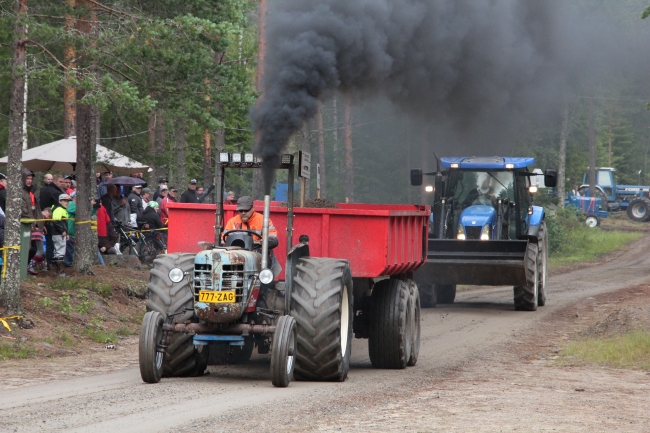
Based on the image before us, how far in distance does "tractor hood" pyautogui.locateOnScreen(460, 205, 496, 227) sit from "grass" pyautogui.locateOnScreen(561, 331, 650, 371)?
4562mm

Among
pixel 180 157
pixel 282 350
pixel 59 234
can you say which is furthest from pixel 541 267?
pixel 282 350

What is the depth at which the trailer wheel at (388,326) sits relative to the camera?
10812 mm

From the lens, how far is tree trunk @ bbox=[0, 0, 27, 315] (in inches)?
487

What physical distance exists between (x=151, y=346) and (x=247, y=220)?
1.83 m

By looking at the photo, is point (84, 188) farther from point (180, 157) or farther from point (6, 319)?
point (180, 157)

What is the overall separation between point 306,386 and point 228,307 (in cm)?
113

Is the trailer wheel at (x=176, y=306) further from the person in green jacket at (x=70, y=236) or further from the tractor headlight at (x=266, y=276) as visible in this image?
the person in green jacket at (x=70, y=236)

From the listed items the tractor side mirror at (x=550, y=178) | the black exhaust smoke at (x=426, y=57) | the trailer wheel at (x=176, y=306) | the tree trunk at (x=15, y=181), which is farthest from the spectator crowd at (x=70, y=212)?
the tractor side mirror at (x=550, y=178)

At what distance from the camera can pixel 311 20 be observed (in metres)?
12.0

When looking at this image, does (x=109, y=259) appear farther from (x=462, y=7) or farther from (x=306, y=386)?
(x=306, y=386)

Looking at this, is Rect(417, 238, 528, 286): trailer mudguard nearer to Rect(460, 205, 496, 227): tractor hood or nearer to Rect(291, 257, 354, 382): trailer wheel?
Rect(460, 205, 496, 227): tractor hood

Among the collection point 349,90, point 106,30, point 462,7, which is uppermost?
point 462,7

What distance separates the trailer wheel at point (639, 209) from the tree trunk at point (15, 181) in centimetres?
3984

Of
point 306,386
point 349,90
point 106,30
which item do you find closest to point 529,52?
point 349,90
